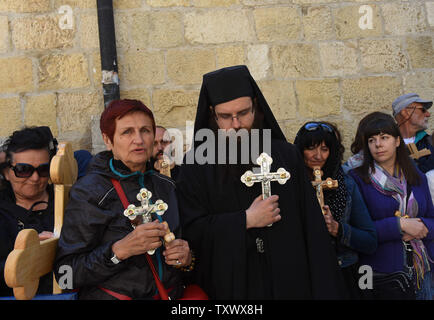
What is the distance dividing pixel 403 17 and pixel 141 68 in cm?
326

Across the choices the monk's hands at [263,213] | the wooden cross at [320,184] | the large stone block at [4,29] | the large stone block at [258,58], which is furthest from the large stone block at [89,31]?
the monk's hands at [263,213]

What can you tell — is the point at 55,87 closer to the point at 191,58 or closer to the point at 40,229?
the point at 191,58

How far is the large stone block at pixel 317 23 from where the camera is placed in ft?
18.1

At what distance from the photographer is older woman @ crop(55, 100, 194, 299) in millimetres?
2345

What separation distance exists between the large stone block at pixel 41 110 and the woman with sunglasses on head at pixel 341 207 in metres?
3.11

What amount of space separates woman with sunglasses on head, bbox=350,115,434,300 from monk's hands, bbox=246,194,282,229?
127 cm

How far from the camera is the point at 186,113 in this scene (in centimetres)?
544

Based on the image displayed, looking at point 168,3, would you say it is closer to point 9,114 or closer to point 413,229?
point 9,114

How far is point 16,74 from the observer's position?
5.23 metres

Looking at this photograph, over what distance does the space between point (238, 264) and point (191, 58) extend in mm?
3362

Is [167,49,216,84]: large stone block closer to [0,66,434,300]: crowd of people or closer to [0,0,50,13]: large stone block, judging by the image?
[0,0,50,13]: large stone block

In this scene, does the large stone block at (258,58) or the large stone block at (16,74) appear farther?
the large stone block at (258,58)

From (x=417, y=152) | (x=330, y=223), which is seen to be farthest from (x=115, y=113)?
(x=417, y=152)

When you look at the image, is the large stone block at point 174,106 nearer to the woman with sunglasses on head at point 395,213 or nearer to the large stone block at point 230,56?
the large stone block at point 230,56
